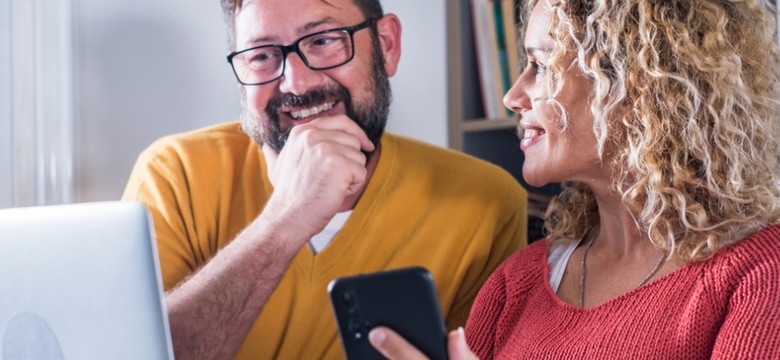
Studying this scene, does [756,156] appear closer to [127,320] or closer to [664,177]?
[664,177]

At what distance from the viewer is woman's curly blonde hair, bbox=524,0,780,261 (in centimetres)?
114

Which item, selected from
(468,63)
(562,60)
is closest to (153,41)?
(468,63)

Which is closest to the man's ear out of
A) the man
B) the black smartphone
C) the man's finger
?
the man

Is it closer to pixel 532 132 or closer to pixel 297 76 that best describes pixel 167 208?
pixel 297 76

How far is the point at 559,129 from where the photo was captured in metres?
1.22

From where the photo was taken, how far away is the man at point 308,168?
4.85ft

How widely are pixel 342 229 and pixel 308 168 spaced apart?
176 mm

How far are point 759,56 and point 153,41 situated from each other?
3.94 ft

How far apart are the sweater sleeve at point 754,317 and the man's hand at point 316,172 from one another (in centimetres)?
59

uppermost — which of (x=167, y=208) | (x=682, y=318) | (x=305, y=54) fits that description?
(x=305, y=54)

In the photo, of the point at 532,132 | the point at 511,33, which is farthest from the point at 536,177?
the point at 511,33

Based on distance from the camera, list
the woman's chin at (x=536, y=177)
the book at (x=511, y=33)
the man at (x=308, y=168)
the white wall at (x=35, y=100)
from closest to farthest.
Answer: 1. the woman's chin at (x=536, y=177)
2. the man at (x=308, y=168)
3. the white wall at (x=35, y=100)
4. the book at (x=511, y=33)

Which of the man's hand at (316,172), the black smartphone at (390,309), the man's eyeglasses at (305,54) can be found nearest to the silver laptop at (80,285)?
the black smartphone at (390,309)

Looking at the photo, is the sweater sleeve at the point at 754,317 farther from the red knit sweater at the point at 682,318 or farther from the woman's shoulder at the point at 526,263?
the woman's shoulder at the point at 526,263
